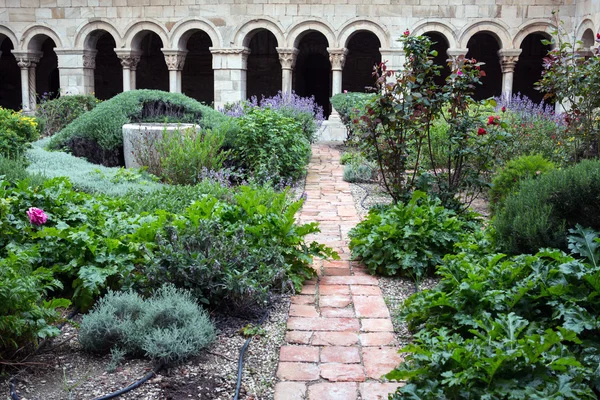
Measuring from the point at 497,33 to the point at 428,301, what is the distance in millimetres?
12202

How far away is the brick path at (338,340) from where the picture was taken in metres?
2.87

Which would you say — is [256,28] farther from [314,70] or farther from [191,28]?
[314,70]

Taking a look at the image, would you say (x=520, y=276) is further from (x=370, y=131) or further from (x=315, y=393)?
(x=370, y=131)

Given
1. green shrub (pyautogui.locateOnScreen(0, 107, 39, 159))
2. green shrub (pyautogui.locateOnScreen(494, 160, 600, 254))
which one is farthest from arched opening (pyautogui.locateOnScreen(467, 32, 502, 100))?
green shrub (pyautogui.locateOnScreen(494, 160, 600, 254))

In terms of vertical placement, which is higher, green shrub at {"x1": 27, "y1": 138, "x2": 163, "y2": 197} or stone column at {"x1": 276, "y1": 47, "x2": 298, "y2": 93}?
stone column at {"x1": 276, "y1": 47, "x2": 298, "y2": 93}

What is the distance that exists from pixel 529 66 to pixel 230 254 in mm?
15739

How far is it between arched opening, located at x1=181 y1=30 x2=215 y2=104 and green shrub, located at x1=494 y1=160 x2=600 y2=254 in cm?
1556

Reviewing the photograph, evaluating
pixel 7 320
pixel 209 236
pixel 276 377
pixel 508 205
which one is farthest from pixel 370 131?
pixel 7 320

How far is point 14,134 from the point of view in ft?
23.5

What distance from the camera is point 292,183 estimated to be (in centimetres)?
806

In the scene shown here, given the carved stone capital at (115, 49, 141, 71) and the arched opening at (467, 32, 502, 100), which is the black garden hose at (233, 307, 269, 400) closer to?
the carved stone capital at (115, 49, 141, 71)

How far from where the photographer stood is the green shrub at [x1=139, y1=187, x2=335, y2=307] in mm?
3580

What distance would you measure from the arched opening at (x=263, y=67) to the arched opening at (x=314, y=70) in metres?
0.62

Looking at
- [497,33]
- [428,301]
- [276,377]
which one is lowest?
[276,377]
